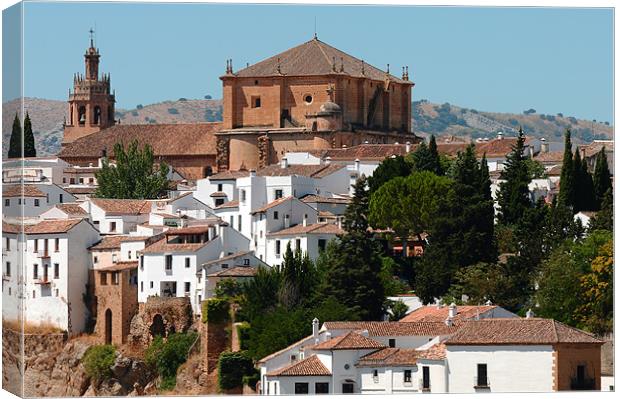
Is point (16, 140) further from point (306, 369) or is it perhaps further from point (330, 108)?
point (330, 108)

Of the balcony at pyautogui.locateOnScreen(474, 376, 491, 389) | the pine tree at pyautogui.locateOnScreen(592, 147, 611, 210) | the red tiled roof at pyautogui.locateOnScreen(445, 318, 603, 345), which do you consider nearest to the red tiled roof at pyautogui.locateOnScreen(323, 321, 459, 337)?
the red tiled roof at pyautogui.locateOnScreen(445, 318, 603, 345)

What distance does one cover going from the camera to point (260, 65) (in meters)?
76.2

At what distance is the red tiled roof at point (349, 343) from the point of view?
4688 cm

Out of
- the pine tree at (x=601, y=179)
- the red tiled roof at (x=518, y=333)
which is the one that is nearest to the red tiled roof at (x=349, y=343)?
the red tiled roof at (x=518, y=333)

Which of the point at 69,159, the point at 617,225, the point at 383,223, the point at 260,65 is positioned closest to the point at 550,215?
the point at 383,223

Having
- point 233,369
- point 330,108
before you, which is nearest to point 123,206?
point 233,369

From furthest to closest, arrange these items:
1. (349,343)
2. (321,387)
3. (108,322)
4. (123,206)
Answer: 1. (123,206)
2. (108,322)
3. (349,343)
4. (321,387)

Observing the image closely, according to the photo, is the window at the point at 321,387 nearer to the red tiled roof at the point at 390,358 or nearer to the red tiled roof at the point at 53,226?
the red tiled roof at the point at 390,358

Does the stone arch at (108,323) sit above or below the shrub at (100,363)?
above

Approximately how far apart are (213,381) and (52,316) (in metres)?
4.96

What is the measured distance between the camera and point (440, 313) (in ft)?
165

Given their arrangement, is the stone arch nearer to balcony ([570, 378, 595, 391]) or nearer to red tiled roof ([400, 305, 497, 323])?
red tiled roof ([400, 305, 497, 323])

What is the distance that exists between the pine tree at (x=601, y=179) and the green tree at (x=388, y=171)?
549 cm

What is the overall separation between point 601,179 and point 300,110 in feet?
60.9
